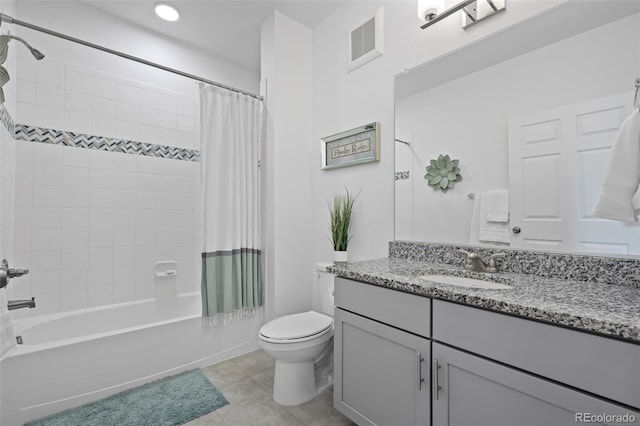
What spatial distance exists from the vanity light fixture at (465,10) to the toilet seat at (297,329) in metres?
1.77

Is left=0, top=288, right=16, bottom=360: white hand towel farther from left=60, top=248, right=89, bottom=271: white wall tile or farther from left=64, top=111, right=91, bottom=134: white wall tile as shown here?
left=64, top=111, right=91, bottom=134: white wall tile

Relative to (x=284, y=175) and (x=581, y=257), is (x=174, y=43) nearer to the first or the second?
(x=284, y=175)

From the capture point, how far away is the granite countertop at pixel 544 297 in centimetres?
70

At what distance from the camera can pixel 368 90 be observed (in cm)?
194

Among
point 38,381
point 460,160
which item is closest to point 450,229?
point 460,160

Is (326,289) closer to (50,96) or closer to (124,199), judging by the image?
(124,199)

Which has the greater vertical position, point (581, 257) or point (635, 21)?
A: point (635, 21)

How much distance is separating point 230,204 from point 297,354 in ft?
3.87

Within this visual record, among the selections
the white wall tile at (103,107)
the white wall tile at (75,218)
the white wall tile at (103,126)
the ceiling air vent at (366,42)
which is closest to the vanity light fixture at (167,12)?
the white wall tile at (103,107)

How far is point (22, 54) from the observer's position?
6.42 ft

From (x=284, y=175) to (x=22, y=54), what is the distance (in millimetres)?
1977

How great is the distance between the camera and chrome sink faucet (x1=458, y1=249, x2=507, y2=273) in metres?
1.31

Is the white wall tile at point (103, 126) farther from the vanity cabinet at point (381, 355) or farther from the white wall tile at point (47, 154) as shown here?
the vanity cabinet at point (381, 355)

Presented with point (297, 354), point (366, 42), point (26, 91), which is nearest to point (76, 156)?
point (26, 91)
